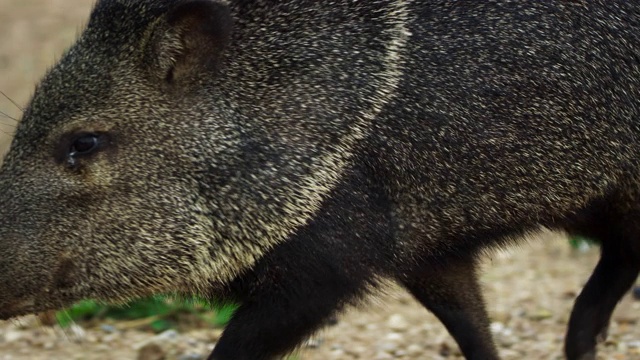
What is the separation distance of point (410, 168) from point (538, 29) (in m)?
0.69

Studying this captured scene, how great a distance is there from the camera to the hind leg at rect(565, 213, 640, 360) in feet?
16.0

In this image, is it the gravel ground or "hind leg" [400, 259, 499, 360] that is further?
the gravel ground

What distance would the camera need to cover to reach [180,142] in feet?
13.6

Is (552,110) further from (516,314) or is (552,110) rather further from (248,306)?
(516,314)

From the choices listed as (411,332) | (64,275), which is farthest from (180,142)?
(411,332)

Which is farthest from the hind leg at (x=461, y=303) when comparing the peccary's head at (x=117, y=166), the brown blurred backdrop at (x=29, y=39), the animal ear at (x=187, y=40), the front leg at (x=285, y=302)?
the brown blurred backdrop at (x=29, y=39)

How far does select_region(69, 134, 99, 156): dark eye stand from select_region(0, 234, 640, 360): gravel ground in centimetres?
121

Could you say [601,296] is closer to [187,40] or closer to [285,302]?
[285,302]

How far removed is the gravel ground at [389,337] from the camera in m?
5.35

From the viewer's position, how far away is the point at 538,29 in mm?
4246

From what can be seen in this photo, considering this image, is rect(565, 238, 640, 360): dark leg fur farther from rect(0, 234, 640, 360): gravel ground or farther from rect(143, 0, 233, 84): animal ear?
rect(143, 0, 233, 84): animal ear

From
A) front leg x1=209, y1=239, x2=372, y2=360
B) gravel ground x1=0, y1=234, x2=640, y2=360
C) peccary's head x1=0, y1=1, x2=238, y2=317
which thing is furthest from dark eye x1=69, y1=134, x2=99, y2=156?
gravel ground x1=0, y1=234, x2=640, y2=360

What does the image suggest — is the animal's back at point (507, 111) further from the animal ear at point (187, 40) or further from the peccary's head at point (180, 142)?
the animal ear at point (187, 40)

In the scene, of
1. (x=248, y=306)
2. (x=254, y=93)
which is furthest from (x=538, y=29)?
(x=248, y=306)
